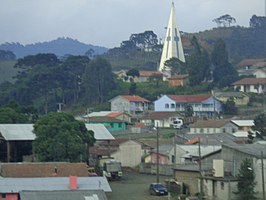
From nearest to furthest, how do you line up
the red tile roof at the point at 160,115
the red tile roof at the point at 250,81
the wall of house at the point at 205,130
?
the wall of house at the point at 205,130 < the red tile roof at the point at 160,115 < the red tile roof at the point at 250,81

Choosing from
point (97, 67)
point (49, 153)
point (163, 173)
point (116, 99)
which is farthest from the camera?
point (97, 67)

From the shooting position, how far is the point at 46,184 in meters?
14.6

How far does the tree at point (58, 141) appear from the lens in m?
18.0

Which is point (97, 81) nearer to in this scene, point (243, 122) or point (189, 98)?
point (189, 98)

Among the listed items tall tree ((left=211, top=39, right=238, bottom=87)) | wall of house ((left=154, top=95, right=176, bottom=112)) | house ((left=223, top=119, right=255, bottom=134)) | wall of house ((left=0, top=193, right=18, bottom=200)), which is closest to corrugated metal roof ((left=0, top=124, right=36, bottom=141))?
wall of house ((left=0, top=193, right=18, bottom=200))

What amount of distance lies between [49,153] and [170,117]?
46.7 feet

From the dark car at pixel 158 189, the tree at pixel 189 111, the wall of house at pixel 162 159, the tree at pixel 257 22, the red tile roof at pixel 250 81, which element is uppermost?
the tree at pixel 257 22

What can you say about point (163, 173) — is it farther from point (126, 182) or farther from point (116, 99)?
point (116, 99)

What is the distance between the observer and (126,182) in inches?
721

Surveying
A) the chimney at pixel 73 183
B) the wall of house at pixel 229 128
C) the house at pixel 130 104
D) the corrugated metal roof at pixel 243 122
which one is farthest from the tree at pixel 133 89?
the chimney at pixel 73 183

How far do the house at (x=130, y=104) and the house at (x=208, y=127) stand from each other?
23.9 ft

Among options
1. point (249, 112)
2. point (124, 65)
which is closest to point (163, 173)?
point (249, 112)

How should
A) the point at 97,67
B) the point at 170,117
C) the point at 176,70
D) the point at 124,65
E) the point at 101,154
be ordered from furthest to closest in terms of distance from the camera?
the point at 124,65, the point at 176,70, the point at 97,67, the point at 170,117, the point at 101,154

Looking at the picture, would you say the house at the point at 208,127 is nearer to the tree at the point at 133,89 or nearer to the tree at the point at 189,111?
the tree at the point at 189,111
